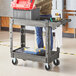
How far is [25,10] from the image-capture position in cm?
361

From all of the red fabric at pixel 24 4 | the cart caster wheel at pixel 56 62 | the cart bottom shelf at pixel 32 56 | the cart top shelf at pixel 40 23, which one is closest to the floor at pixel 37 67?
the cart caster wheel at pixel 56 62

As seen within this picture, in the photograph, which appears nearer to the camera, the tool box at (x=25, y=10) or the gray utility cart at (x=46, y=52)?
the gray utility cart at (x=46, y=52)

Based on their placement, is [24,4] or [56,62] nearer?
[24,4]

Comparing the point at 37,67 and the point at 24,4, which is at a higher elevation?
the point at 24,4

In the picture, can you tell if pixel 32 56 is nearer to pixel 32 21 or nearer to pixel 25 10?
pixel 32 21

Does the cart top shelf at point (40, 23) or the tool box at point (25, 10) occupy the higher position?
the tool box at point (25, 10)

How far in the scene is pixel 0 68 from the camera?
144 inches

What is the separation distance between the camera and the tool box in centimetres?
357

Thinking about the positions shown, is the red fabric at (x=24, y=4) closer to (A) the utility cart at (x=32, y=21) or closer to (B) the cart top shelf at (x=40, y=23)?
(A) the utility cart at (x=32, y=21)

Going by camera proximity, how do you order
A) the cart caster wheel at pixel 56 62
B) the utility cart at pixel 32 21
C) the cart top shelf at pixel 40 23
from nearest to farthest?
the cart top shelf at pixel 40 23 → the utility cart at pixel 32 21 → the cart caster wheel at pixel 56 62

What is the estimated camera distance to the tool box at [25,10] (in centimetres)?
357

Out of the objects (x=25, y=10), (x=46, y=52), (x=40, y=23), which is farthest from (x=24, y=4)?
(x=46, y=52)

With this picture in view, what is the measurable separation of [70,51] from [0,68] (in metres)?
1.71

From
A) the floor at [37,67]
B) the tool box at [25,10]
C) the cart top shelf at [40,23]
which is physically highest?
the tool box at [25,10]
